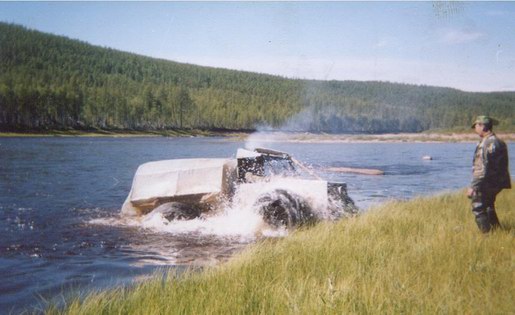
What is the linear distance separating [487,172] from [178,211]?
702cm

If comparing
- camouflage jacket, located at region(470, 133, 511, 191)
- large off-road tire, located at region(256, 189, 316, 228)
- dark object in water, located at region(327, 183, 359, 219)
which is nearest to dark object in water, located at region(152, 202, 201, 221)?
large off-road tire, located at region(256, 189, 316, 228)

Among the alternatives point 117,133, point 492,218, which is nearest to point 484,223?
point 492,218

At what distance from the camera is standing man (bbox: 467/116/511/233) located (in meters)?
6.98

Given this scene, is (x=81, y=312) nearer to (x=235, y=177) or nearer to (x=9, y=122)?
(x=235, y=177)

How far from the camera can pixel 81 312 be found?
404cm

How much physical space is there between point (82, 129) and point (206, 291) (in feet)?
355

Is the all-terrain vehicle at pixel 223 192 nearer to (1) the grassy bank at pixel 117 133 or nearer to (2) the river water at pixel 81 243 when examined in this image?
(2) the river water at pixel 81 243

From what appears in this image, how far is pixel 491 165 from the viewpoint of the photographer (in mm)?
6996

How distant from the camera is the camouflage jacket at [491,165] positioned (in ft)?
22.8

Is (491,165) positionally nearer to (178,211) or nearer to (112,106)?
(178,211)

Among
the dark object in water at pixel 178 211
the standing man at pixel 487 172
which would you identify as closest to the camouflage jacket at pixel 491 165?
the standing man at pixel 487 172

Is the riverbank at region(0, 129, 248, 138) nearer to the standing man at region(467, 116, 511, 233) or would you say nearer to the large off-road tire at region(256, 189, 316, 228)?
the large off-road tire at region(256, 189, 316, 228)

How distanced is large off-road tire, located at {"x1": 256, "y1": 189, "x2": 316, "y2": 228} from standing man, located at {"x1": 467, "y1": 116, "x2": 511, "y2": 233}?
161 inches

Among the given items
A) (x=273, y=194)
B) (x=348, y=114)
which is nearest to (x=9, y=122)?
(x=273, y=194)
